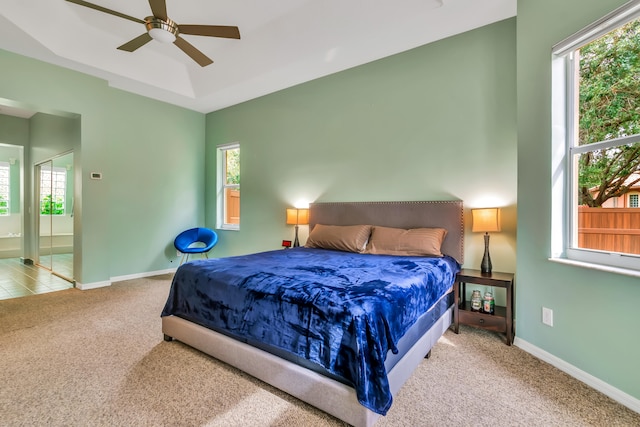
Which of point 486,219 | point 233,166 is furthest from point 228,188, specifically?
point 486,219

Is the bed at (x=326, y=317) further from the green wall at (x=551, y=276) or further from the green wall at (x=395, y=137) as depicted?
the green wall at (x=551, y=276)

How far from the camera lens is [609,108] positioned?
2.07 meters

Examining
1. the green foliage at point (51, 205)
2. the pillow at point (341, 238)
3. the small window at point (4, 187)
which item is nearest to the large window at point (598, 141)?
the pillow at point (341, 238)

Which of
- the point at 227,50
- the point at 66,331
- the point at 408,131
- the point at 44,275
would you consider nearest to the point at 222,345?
the point at 66,331

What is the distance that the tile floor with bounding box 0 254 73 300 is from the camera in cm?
414

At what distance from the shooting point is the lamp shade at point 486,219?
2773 mm

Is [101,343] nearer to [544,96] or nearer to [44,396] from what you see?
[44,396]

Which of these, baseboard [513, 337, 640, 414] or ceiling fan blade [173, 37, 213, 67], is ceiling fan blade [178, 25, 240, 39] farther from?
baseboard [513, 337, 640, 414]

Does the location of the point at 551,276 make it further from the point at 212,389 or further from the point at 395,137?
the point at 212,389

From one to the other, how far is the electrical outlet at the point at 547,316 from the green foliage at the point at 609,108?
0.85 m

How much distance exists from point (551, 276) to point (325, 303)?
1842mm

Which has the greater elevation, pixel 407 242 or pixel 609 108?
pixel 609 108

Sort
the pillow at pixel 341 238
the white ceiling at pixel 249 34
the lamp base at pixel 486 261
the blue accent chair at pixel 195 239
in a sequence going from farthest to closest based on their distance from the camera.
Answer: the blue accent chair at pixel 195 239 → the pillow at pixel 341 238 → the white ceiling at pixel 249 34 → the lamp base at pixel 486 261

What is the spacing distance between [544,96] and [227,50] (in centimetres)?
Result: 384
